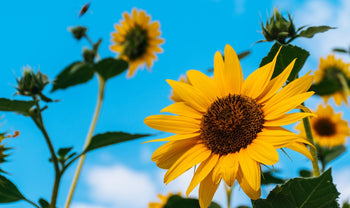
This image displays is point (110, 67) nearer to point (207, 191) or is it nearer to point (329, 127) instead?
point (207, 191)

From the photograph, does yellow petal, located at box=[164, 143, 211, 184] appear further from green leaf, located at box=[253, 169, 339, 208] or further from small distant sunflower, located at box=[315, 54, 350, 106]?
small distant sunflower, located at box=[315, 54, 350, 106]

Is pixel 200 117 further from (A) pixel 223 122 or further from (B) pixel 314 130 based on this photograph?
Answer: (B) pixel 314 130

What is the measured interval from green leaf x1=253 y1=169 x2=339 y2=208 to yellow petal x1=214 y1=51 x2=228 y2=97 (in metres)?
0.35

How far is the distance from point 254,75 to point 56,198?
107 cm

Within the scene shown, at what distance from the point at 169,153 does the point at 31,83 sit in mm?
1174

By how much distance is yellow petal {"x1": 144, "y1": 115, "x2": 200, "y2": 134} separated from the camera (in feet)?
3.67

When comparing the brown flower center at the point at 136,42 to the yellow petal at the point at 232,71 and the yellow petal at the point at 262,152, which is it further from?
the yellow petal at the point at 262,152

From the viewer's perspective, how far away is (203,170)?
3.37ft

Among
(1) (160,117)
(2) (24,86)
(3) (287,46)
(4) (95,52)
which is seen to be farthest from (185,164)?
(4) (95,52)

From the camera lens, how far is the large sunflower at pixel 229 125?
3.14ft

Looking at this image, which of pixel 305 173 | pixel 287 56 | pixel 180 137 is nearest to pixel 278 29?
pixel 287 56

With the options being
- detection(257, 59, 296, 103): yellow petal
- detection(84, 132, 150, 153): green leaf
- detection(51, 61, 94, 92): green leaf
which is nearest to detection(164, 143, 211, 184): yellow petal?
detection(257, 59, 296, 103): yellow petal

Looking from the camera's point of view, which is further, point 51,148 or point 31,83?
point 31,83

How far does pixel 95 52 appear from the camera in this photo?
3023 millimetres
